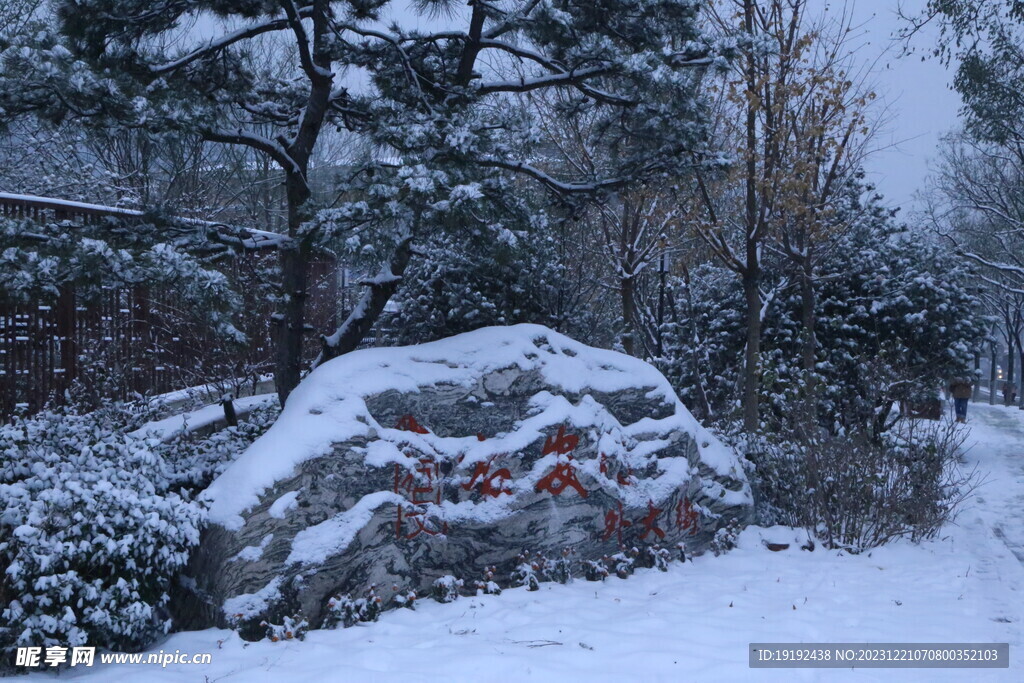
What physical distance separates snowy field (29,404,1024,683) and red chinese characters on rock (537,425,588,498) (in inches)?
25.8

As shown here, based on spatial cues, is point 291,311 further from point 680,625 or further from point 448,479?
point 680,625

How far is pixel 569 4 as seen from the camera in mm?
6660

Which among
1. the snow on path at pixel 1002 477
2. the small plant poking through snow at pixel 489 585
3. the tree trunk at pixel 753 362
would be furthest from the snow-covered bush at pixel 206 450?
the snow on path at pixel 1002 477

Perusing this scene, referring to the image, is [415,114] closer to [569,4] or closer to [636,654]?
[569,4]

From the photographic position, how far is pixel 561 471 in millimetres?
5934

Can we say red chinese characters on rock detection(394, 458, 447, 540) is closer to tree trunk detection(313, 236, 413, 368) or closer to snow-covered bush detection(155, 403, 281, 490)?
snow-covered bush detection(155, 403, 281, 490)

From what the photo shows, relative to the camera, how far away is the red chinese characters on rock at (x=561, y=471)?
19.3 ft

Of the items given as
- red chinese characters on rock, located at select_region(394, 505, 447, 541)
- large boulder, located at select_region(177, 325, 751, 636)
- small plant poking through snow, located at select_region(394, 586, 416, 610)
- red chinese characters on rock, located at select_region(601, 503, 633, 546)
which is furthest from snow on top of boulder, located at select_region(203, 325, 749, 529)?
small plant poking through snow, located at select_region(394, 586, 416, 610)

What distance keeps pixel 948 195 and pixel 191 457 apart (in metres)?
21.2

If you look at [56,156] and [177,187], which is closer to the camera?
[56,156]

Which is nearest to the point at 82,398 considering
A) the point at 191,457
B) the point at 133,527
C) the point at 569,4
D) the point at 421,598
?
the point at 191,457

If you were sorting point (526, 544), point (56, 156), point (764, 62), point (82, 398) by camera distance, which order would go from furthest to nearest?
1. point (56, 156)
2. point (764, 62)
3. point (82, 398)
4. point (526, 544)

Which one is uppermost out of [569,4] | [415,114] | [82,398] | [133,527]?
[569,4]

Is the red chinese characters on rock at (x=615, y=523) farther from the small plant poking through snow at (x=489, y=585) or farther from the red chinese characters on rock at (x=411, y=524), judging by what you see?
the red chinese characters on rock at (x=411, y=524)
